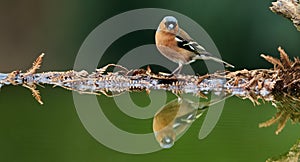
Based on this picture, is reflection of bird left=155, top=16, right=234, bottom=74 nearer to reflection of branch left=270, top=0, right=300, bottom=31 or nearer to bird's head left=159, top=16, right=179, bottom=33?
bird's head left=159, top=16, right=179, bottom=33

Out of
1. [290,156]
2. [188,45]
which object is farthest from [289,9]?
[290,156]

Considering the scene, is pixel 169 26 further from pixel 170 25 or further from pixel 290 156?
pixel 290 156

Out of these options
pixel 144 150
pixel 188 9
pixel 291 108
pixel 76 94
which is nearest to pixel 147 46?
pixel 188 9

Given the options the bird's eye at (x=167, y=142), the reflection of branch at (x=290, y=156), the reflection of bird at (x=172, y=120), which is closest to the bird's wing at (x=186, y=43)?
the reflection of bird at (x=172, y=120)

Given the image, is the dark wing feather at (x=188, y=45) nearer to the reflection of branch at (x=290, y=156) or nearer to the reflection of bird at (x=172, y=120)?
the reflection of bird at (x=172, y=120)

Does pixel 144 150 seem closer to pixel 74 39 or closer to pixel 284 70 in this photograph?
pixel 284 70

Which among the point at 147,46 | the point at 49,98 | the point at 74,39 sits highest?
the point at 74,39

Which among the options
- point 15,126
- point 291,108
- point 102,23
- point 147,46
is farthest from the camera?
point 102,23

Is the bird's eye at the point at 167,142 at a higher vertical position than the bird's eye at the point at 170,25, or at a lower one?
lower
